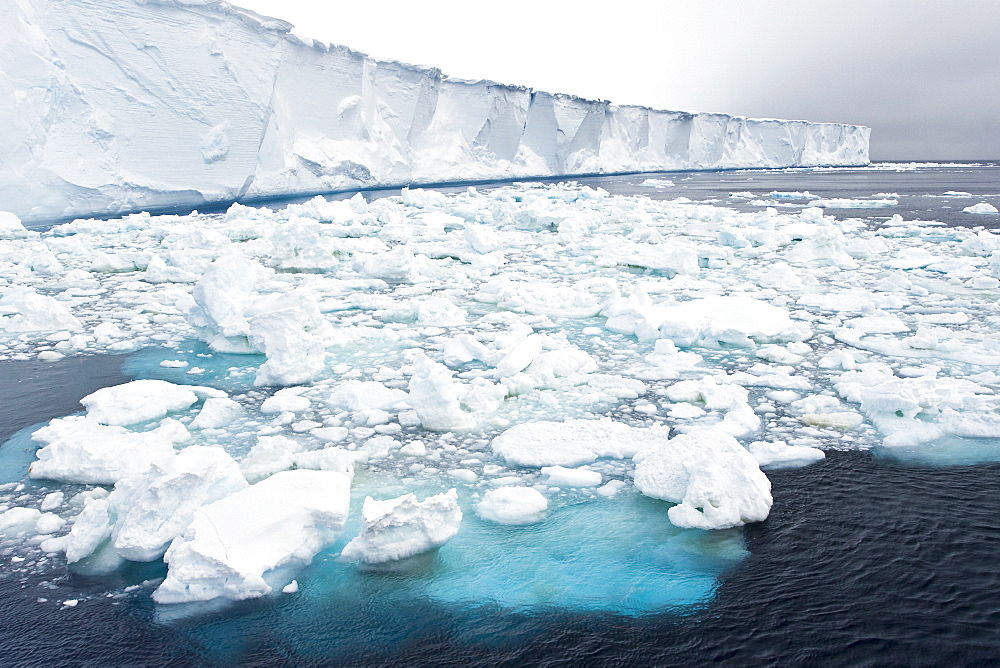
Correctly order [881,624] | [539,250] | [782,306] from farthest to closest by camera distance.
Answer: [539,250]
[782,306]
[881,624]

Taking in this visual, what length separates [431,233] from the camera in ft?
47.1

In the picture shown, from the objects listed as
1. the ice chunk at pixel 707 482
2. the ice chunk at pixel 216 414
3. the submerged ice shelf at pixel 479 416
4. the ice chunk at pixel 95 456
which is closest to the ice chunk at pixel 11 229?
the submerged ice shelf at pixel 479 416

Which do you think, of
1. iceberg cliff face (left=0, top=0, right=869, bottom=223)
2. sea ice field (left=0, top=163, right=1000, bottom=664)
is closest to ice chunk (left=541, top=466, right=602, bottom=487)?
sea ice field (left=0, top=163, right=1000, bottom=664)

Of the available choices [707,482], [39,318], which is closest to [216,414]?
[707,482]

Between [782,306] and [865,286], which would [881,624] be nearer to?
[782,306]

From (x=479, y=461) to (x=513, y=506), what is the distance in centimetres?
62

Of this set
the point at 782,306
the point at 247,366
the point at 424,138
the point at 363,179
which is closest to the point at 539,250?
the point at 782,306

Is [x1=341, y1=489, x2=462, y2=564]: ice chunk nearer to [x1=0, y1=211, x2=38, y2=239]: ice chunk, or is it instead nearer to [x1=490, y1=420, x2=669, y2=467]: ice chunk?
[x1=490, y1=420, x2=669, y2=467]: ice chunk

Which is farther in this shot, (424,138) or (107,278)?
(424,138)

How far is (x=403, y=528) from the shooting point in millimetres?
3121

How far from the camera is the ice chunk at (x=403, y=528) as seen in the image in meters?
3.07

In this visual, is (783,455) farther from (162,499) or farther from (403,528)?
(162,499)

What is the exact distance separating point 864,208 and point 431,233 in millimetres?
14149

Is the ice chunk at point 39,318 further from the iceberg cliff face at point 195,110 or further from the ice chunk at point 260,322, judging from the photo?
the iceberg cliff face at point 195,110
